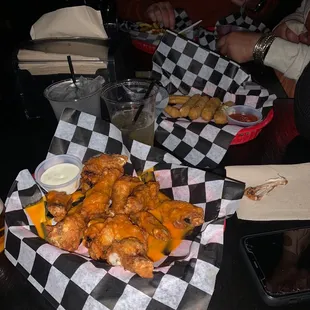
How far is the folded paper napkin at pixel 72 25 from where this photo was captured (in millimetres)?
1965

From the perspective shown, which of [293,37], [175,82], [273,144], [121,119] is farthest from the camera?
[293,37]

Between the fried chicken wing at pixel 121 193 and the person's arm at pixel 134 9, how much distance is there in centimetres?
258

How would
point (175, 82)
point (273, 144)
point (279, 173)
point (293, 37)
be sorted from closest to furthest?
point (279, 173) < point (273, 144) < point (175, 82) < point (293, 37)

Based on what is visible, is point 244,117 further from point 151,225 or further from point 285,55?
point 151,225

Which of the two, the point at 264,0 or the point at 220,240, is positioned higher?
the point at 264,0

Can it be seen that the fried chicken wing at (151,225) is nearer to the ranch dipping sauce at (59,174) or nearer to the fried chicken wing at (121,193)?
the fried chicken wing at (121,193)

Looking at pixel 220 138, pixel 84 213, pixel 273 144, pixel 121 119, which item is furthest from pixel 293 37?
pixel 84 213

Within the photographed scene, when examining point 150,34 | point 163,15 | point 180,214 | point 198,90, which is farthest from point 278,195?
point 163,15

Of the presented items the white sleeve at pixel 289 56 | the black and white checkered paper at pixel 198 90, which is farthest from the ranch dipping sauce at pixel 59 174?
the white sleeve at pixel 289 56

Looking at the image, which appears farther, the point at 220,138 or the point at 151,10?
the point at 151,10

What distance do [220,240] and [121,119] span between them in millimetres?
751

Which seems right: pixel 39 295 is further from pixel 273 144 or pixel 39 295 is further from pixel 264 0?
pixel 264 0

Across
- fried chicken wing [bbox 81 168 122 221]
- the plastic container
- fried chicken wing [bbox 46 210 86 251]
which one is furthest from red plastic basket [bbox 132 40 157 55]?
fried chicken wing [bbox 46 210 86 251]

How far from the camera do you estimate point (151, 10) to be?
3.07 metres
